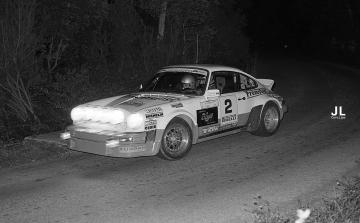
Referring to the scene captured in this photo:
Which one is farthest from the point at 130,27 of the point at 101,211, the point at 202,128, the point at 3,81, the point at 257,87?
the point at 101,211

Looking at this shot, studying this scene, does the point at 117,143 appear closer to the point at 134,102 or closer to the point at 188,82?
the point at 134,102

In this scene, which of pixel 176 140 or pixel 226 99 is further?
pixel 226 99

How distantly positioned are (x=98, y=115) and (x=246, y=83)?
330 centimetres

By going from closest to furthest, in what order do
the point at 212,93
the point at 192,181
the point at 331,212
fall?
the point at 331,212, the point at 192,181, the point at 212,93

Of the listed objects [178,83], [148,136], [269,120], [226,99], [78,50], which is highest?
[78,50]

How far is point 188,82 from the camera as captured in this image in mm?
9188

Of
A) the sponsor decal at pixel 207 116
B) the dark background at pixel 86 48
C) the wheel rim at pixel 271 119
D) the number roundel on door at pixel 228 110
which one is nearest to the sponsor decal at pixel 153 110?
the sponsor decal at pixel 207 116

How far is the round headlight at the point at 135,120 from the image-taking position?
306 inches

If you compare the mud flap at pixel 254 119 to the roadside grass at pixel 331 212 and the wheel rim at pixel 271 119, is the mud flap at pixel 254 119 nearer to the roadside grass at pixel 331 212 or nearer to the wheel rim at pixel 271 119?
the wheel rim at pixel 271 119

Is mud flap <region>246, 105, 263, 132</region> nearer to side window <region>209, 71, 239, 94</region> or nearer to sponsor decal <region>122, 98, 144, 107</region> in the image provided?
side window <region>209, 71, 239, 94</region>

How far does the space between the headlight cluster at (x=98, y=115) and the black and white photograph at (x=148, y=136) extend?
0.7 inches

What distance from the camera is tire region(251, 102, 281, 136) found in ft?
32.9

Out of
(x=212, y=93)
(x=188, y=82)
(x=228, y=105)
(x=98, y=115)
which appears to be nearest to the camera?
(x=98, y=115)

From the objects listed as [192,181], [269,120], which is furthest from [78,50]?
[192,181]
